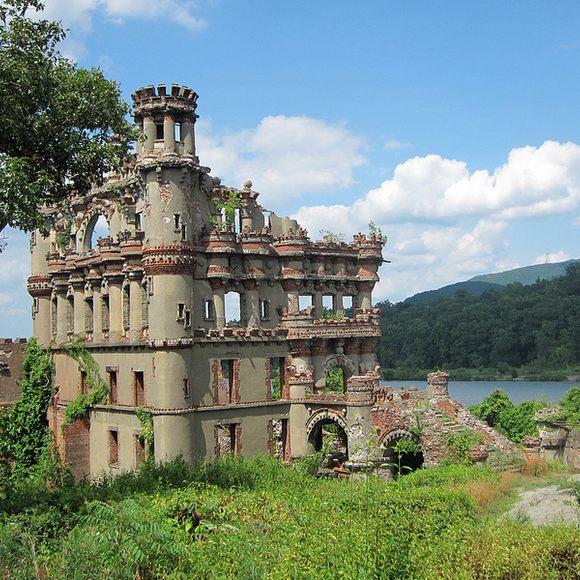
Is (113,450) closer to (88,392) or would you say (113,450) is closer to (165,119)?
(88,392)

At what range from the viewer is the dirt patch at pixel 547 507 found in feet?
53.5

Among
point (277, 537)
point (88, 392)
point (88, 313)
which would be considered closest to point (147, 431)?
point (88, 392)

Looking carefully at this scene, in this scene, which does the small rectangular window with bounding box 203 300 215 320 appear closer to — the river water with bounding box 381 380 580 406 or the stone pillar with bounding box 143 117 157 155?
the stone pillar with bounding box 143 117 157 155

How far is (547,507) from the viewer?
58.0ft

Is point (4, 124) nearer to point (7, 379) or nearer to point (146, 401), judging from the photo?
point (146, 401)

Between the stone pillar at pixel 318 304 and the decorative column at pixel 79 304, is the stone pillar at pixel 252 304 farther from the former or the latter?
the decorative column at pixel 79 304

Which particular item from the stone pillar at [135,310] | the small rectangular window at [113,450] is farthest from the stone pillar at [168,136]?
the small rectangular window at [113,450]

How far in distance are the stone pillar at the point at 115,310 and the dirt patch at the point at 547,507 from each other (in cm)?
1877

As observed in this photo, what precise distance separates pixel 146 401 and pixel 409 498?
52.0 feet

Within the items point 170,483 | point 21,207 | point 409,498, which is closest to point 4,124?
point 21,207

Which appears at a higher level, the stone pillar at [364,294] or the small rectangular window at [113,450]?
the stone pillar at [364,294]

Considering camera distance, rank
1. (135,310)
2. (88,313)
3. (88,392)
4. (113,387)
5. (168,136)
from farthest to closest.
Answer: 1. (88,313)
2. (88,392)
3. (113,387)
4. (135,310)
5. (168,136)

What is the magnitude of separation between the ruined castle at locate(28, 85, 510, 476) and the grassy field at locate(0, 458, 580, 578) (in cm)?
1017

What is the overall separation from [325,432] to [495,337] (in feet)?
228
